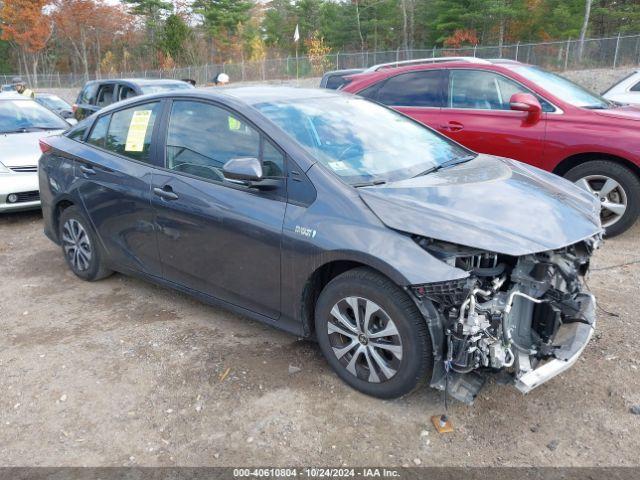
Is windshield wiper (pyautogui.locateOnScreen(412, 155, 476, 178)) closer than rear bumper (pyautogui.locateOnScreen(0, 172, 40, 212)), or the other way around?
windshield wiper (pyautogui.locateOnScreen(412, 155, 476, 178))

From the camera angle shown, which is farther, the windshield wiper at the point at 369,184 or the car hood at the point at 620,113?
the car hood at the point at 620,113

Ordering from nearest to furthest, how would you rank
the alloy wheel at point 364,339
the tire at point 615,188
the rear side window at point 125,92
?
the alloy wheel at point 364,339 → the tire at point 615,188 → the rear side window at point 125,92

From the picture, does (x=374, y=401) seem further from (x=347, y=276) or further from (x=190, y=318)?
(x=190, y=318)

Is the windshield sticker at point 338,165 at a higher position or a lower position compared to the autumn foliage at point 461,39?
lower

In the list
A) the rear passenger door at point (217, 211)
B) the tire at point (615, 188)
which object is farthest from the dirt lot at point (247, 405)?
the tire at point (615, 188)

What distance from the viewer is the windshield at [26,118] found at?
802 cm

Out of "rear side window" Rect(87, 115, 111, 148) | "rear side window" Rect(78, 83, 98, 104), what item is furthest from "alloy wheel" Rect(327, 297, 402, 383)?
"rear side window" Rect(78, 83, 98, 104)

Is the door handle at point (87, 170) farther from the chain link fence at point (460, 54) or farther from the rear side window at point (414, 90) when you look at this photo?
the chain link fence at point (460, 54)

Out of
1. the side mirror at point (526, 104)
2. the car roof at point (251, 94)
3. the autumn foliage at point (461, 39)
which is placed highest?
the autumn foliage at point (461, 39)

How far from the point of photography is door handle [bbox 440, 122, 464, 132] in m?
6.27

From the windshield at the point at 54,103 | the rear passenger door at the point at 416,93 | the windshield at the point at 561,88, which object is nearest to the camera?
the windshield at the point at 561,88

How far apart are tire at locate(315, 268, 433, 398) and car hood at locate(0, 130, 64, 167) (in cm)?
566

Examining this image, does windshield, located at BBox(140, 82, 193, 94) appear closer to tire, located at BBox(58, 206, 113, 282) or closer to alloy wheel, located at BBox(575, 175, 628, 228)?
tire, located at BBox(58, 206, 113, 282)

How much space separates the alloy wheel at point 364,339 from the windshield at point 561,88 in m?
4.11
